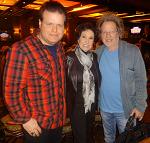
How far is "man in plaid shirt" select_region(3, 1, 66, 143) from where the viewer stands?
1.81 meters

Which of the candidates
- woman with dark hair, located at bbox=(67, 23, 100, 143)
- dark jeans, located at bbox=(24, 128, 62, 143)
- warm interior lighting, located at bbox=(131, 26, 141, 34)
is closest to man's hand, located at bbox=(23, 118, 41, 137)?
dark jeans, located at bbox=(24, 128, 62, 143)

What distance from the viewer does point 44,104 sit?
1966 mm

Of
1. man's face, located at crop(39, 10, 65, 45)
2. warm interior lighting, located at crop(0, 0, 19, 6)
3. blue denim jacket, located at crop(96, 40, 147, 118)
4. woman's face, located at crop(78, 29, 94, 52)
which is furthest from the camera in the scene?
warm interior lighting, located at crop(0, 0, 19, 6)

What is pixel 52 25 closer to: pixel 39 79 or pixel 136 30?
pixel 39 79

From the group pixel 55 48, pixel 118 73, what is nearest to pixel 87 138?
pixel 118 73

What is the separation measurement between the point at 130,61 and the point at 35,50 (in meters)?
1.07

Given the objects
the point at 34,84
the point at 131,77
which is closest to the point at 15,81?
the point at 34,84

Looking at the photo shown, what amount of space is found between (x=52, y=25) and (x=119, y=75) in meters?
1.01

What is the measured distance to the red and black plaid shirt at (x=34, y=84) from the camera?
1803 mm

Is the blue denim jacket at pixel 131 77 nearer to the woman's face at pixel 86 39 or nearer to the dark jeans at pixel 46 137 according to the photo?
the woman's face at pixel 86 39

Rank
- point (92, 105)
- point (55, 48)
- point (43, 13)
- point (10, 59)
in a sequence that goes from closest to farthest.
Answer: point (10, 59) < point (43, 13) < point (55, 48) < point (92, 105)

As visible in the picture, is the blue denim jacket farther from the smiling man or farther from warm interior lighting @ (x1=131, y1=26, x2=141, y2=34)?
warm interior lighting @ (x1=131, y1=26, x2=141, y2=34)

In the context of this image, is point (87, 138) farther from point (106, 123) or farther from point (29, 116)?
point (29, 116)

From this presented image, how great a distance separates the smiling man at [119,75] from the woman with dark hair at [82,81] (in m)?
0.10
